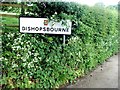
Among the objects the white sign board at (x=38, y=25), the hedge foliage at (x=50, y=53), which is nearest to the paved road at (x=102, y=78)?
the hedge foliage at (x=50, y=53)

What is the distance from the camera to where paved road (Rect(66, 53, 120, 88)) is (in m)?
7.70

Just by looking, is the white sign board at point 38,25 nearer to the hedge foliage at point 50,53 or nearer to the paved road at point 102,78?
the hedge foliage at point 50,53

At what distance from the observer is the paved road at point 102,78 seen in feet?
25.2

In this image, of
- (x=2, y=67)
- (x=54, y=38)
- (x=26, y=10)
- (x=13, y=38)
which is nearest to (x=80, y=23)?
(x=54, y=38)

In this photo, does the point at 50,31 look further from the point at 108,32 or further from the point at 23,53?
the point at 108,32

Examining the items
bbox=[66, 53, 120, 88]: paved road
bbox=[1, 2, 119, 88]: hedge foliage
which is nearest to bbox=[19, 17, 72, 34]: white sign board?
bbox=[1, 2, 119, 88]: hedge foliage

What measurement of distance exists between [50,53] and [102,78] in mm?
2083

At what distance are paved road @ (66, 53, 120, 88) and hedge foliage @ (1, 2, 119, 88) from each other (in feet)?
0.64

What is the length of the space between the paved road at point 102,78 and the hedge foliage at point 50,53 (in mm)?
196

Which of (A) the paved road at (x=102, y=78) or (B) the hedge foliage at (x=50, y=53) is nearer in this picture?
(B) the hedge foliage at (x=50, y=53)

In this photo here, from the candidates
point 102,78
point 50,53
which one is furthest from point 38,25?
point 102,78

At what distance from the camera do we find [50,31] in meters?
7.29

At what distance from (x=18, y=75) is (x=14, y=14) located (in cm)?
166

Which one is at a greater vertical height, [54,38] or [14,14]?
[14,14]
